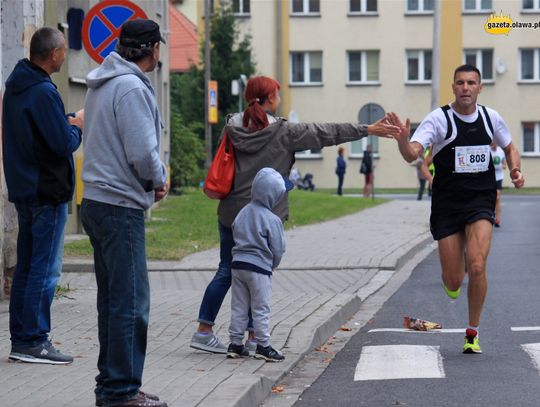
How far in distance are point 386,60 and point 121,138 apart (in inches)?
2185

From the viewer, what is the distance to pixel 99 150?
6480 mm

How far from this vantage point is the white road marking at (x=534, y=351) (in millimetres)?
8904

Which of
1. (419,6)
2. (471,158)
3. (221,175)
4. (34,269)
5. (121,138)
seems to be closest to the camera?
(121,138)

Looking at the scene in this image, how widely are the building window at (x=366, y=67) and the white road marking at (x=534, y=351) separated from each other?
52102 millimetres

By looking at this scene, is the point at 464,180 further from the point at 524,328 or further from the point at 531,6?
the point at 531,6

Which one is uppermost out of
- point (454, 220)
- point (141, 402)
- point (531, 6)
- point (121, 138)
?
point (531, 6)

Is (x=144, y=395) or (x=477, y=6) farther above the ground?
(x=477, y=6)

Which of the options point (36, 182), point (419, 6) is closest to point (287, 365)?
point (36, 182)

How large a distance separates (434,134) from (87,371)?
3.23 m

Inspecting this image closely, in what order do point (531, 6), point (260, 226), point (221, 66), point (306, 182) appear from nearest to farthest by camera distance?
point (260, 226) → point (221, 66) → point (306, 182) → point (531, 6)

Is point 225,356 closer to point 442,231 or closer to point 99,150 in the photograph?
point 442,231

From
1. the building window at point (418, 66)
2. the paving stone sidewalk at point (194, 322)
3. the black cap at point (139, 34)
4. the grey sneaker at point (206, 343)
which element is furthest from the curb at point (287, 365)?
the building window at point (418, 66)

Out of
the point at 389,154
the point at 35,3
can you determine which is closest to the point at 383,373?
the point at 35,3

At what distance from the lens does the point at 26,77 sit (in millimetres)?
8453
